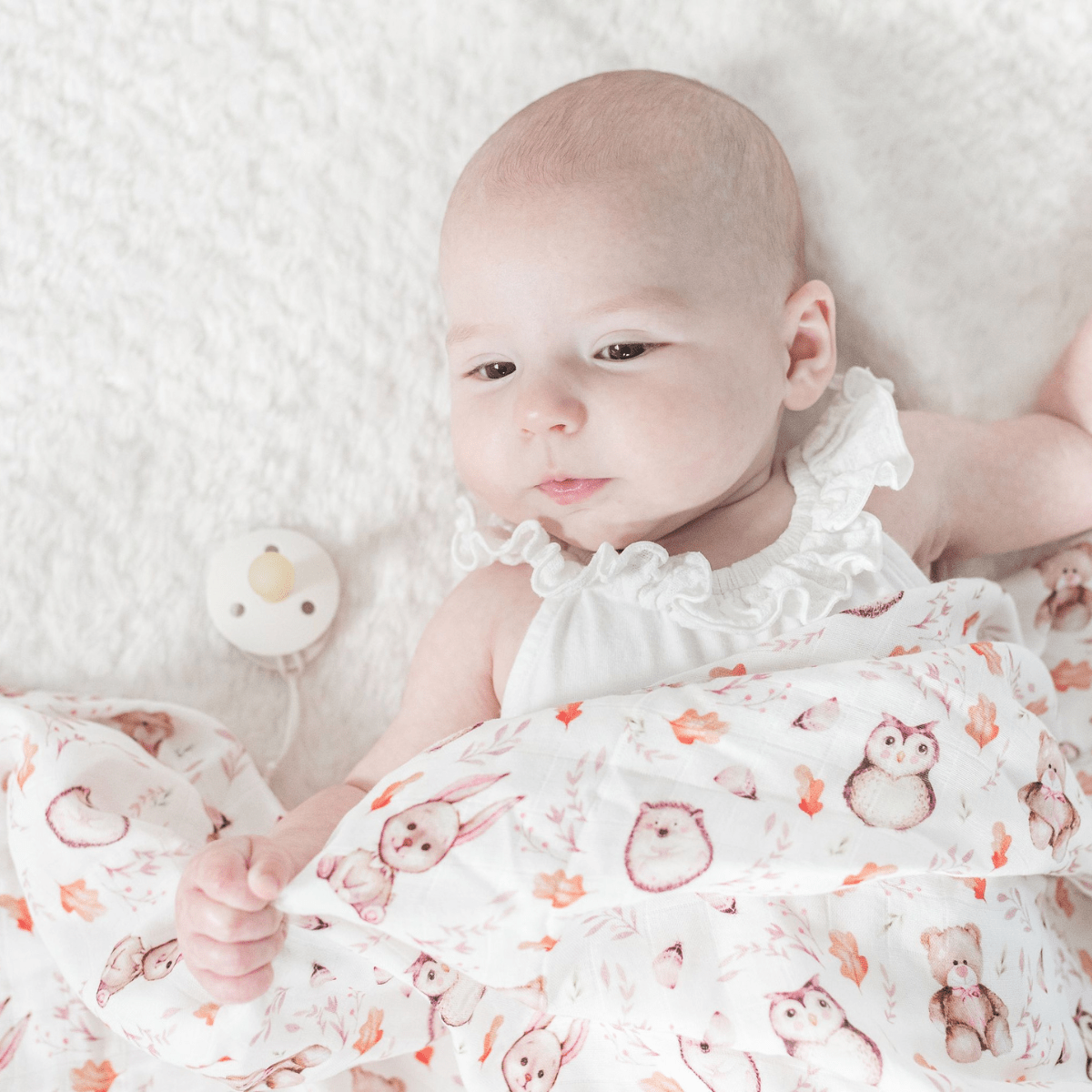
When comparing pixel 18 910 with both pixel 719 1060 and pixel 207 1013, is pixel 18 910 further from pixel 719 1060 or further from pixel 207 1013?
pixel 719 1060

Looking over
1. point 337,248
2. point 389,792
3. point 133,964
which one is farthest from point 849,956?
point 337,248

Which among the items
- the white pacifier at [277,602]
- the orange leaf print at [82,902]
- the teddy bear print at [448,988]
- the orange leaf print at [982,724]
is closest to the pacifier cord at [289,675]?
the white pacifier at [277,602]

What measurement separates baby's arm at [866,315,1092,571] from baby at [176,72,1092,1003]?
0.04m

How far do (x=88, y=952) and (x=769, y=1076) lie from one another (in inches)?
24.2

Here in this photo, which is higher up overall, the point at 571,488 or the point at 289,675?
the point at 571,488

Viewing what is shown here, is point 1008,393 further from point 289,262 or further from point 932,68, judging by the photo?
point 289,262

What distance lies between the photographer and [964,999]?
2.90 ft

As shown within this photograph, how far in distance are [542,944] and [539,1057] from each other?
132 mm

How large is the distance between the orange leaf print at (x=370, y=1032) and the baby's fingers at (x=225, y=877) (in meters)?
0.16

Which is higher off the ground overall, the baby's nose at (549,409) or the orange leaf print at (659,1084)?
the baby's nose at (549,409)

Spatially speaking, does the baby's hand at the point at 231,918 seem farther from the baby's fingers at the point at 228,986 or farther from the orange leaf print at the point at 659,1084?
the orange leaf print at the point at 659,1084

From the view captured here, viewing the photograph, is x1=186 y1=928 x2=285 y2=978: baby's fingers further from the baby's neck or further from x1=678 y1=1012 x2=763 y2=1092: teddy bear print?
the baby's neck

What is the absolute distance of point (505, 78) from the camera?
1.26 m

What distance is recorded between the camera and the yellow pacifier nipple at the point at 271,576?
1156 mm
